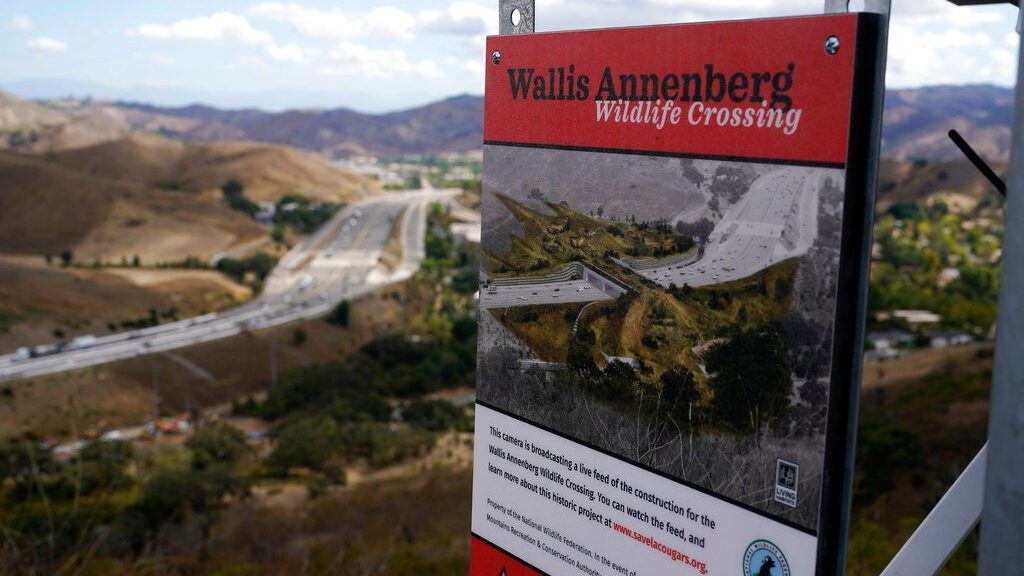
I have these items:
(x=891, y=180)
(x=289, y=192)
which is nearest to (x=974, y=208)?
(x=891, y=180)

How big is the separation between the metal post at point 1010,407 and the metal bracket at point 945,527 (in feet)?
0.41

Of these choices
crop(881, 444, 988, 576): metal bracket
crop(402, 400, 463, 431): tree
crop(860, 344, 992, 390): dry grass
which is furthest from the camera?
crop(402, 400, 463, 431): tree

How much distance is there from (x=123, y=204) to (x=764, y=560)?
61.1 m

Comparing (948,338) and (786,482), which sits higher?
(786,482)

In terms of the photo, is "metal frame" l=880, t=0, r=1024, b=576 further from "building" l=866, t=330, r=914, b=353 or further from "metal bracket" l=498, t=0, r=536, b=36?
"building" l=866, t=330, r=914, b=353

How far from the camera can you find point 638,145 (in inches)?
80.4

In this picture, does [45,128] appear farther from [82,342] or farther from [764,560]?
[764,560]

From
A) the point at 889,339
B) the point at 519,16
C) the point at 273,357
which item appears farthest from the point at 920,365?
the point at 519,16

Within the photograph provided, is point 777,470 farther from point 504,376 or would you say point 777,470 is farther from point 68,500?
point 68,500

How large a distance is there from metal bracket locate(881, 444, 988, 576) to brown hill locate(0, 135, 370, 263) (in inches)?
2135

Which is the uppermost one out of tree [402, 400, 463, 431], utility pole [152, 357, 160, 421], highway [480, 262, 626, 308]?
highway [480, 262, 626, 308]

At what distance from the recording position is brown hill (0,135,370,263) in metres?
52.7

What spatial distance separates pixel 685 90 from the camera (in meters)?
1.93

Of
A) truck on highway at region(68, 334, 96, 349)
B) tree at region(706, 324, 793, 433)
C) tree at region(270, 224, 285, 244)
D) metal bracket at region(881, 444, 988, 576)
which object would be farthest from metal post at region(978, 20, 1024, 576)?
tree at region(270, 224, 285, 244)
